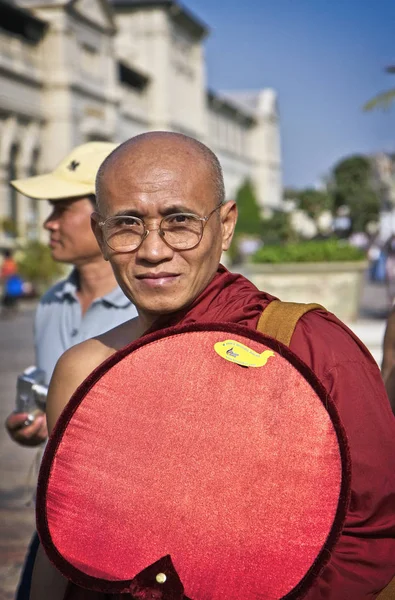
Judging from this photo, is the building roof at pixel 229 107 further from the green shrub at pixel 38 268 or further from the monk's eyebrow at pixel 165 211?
the monk's eyebrow at pixel 165 211

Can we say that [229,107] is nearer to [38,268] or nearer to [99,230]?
[38,268]

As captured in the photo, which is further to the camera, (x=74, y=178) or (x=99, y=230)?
(x=74, y=178)

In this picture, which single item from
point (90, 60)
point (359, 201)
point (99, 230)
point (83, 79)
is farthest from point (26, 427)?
point (359, 201)

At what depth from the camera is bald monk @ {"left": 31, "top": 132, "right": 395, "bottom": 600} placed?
1.87 m

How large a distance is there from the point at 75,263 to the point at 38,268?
26.3 meters

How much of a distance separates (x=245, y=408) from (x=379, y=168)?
110 metres

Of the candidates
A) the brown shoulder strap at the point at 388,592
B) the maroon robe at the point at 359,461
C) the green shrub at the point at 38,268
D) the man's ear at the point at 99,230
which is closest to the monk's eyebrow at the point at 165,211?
the man's ear at the point at 99,230

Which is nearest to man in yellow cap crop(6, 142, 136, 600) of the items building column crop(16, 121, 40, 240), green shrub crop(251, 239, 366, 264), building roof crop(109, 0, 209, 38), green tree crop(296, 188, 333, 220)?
green shrub crop(251, 239, 366, 264)

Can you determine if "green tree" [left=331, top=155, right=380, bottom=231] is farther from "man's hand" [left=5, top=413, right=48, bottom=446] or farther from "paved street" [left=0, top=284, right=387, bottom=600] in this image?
"man's hand" [left=5, top=413, right=48, bottom=446]

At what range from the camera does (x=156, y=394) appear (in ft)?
6.37

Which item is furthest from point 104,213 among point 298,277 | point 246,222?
point 246,222

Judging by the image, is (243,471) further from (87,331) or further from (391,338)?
(87,331)

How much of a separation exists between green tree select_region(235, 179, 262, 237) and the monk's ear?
7130cm

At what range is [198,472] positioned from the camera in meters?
1.88
